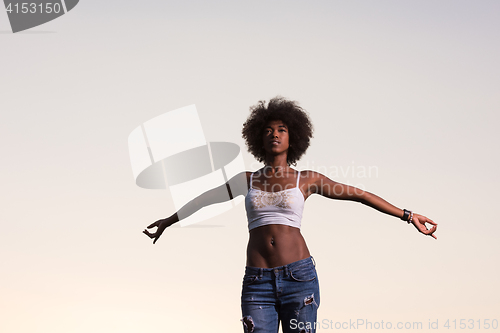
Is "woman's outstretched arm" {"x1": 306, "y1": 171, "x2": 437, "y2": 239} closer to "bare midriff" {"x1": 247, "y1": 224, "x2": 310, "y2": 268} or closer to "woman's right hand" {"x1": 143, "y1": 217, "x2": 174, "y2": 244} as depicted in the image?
"bare midriff" {"x1": 247, "y1": 224, "x2": 310, "y2": 268}

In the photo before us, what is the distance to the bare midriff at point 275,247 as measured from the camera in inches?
214

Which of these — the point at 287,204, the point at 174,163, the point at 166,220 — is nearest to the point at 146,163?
the point at 174,163

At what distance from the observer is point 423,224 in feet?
19.5

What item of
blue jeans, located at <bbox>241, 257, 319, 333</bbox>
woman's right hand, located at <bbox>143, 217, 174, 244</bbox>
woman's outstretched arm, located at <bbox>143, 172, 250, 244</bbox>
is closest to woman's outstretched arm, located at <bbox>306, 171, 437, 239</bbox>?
woman's outstretched arm, located at <bbox>143, 172, 250, 244</bbox>

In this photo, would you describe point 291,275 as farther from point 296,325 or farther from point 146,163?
point 146,163

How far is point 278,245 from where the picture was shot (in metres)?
5.48

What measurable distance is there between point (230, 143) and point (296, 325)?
3283 mm

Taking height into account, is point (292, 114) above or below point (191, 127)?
below

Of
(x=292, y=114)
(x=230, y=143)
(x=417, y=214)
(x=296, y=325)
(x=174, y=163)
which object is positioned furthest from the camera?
(x=174, y=163)

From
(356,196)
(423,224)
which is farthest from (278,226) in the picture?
(423,224)

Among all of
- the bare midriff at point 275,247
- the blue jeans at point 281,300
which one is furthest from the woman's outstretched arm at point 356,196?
the blue jeans at point 281,300

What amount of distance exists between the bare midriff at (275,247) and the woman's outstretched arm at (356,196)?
23.9 inches

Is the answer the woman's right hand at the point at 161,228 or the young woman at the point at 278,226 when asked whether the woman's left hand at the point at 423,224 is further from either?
the woman's right hand at the point at 161,228

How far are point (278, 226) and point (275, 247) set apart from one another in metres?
0.22
